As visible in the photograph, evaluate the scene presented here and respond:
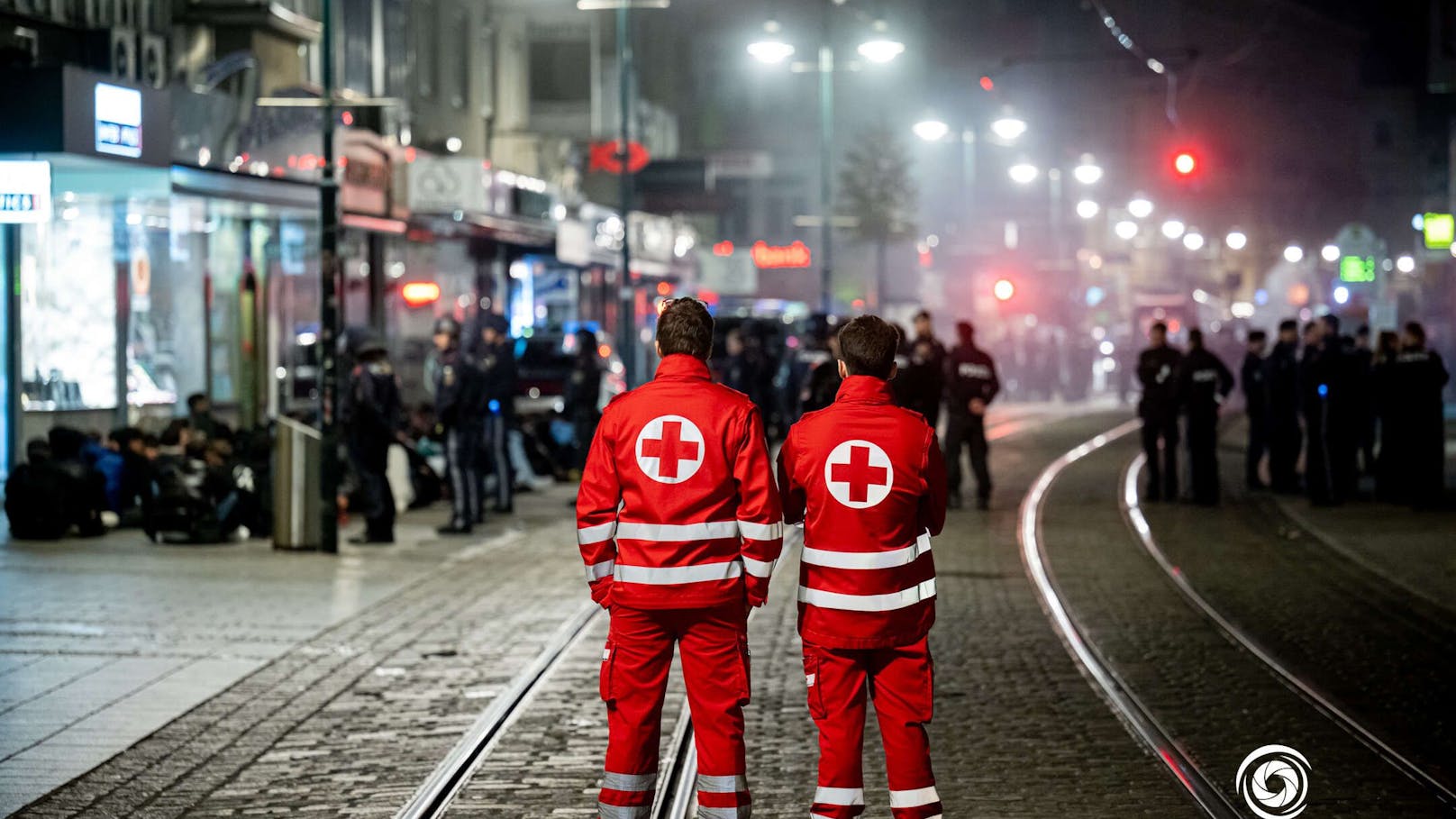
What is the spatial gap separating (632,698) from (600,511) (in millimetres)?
550

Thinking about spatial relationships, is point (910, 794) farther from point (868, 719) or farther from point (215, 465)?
point (215, 465)

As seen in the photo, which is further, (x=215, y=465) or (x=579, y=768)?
(x=215, y=465)

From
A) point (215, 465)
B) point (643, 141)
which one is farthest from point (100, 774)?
point (643, 141)

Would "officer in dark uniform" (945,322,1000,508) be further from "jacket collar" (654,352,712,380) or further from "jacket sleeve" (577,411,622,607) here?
"jacket sleeve" (577,411,622,607)

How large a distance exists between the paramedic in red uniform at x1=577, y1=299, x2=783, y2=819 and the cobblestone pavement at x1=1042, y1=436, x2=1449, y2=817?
2.31m

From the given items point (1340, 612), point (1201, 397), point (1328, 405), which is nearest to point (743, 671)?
point (1340, 612)

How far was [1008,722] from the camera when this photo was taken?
29.0 feet

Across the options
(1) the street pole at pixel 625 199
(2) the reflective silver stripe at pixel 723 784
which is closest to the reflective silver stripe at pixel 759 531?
(2) the reflective silver stripe at pixel 723 784

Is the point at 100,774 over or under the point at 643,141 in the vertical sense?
under

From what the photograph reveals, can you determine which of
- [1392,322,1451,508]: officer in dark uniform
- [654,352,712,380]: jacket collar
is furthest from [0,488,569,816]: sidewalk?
[1392,322,1451,508]: officer in dark uniform

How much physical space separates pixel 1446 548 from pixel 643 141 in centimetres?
3018

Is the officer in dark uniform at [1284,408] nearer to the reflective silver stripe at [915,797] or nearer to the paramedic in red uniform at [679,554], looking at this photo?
the reflective silver stripe at [915,797]

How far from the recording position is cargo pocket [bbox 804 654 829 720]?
19.2 ft

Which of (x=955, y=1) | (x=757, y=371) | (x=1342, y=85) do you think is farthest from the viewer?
(x=1342, y=85)
